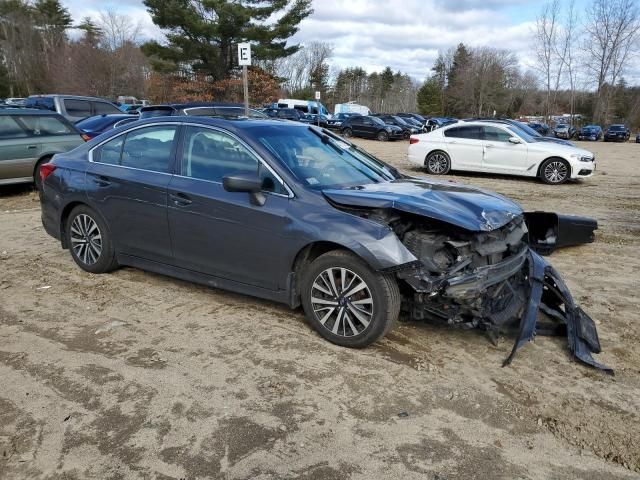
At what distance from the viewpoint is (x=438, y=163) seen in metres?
14.4

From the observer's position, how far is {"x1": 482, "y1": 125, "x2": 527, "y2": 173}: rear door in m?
13.2

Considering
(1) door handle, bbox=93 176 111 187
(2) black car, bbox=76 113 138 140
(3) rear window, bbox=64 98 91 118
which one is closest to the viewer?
(1) door handle, bbox=93 176 111 187

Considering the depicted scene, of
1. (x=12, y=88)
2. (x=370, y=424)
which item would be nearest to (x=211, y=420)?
(x=370, y=424)

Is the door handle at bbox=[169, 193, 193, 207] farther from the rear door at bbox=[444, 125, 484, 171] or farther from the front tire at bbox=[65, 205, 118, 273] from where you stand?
the rear door at bbox=[444, 125, 484, 171]

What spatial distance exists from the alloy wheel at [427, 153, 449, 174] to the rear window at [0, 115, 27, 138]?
9914 mm

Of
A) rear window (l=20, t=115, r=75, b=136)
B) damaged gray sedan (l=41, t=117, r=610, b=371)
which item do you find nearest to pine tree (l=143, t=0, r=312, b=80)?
rear window (l=20, t=115, r=75, b=136)

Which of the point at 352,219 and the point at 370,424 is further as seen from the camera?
the point at 352,219

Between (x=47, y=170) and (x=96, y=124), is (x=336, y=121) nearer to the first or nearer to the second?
(x=96, y=124)

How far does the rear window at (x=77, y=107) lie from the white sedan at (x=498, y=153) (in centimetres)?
980

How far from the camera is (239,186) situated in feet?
12.9

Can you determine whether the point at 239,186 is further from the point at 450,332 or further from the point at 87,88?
the point at 87,88

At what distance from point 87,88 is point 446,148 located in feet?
144

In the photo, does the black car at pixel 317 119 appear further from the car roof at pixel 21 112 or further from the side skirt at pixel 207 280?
the side skirt at pixel 207 280

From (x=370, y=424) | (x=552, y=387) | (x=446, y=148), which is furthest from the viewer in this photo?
(x=446, y=148)
